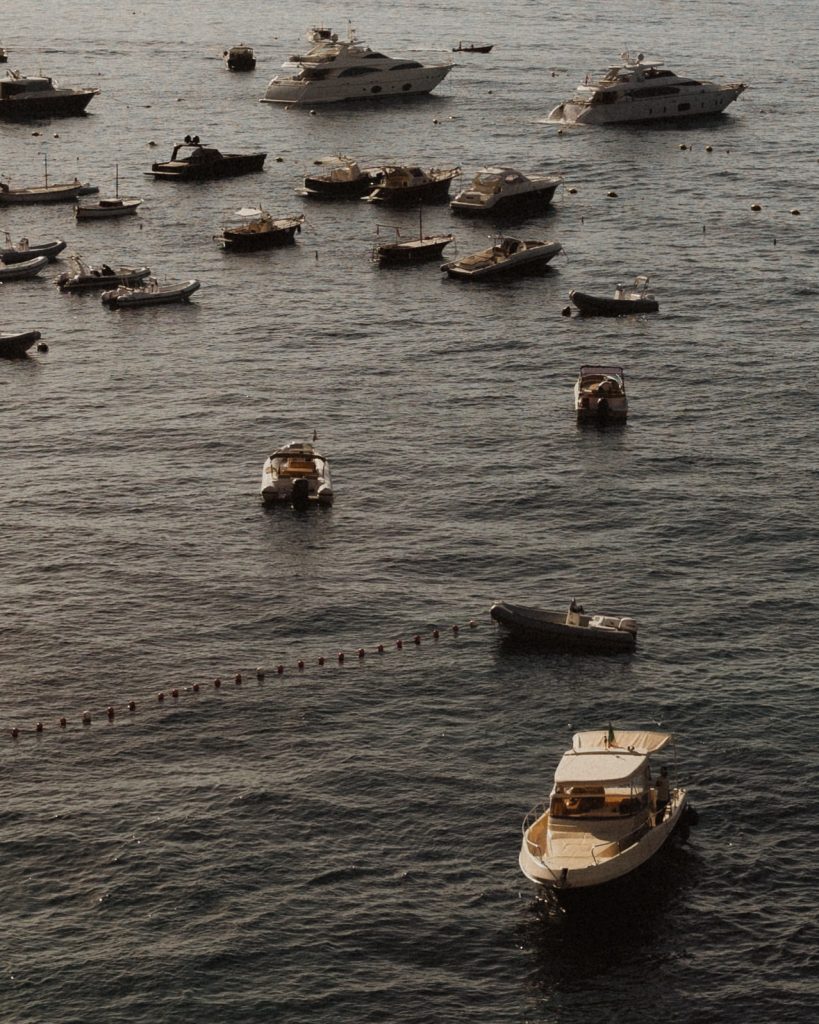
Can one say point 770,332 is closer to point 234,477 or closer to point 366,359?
point 366,359

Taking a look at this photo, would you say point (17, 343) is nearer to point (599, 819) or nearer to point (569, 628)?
point (569, 628)

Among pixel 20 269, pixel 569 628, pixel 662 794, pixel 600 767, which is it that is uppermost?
pixel 20 269

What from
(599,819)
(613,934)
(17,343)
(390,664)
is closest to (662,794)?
(599,819)

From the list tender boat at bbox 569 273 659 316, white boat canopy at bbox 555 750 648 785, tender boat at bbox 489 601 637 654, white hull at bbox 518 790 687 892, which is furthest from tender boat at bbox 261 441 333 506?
tender boat at bbox 569 273 659 316

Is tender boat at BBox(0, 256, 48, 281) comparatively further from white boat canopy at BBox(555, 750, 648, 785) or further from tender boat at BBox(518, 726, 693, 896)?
white boat canopy at BBox(555, 750, 648, 785)

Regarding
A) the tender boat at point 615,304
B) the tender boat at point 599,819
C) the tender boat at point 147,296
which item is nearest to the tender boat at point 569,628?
the tender boat at point 599,819

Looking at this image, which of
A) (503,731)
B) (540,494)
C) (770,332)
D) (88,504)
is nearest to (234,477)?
(88,504)
